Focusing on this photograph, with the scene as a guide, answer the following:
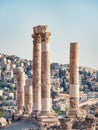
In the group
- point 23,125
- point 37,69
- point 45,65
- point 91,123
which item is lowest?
point 23,125

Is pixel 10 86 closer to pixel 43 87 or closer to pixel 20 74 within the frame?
pixel 20 74

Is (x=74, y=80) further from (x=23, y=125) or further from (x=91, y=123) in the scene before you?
(x=91, y=123)

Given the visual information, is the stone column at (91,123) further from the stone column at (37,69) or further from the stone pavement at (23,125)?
the stone column at (37,69)

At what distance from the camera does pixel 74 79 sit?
2084 inches

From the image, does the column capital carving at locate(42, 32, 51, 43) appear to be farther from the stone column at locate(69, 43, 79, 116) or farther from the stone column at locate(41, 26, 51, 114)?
the stone column at locate(69, 43, 79, 116)

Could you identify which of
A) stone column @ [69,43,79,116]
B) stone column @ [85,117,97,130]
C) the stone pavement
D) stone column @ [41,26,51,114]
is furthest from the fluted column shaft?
stone column @ [85,117,97,130]

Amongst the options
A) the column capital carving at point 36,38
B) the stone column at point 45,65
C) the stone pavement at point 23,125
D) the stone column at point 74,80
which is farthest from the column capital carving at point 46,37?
the stone pavement at point 23,125

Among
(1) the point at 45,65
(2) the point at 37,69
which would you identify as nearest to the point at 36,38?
(2) the point at 37,69

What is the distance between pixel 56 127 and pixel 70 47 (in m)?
8.05

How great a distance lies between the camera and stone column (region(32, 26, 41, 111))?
5288 centimetres

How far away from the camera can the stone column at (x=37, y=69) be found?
5288cm

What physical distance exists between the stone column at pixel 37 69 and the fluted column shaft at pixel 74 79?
2.48 m

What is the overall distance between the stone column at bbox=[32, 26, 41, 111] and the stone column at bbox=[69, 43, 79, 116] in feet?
8.14

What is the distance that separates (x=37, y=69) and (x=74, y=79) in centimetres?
315
